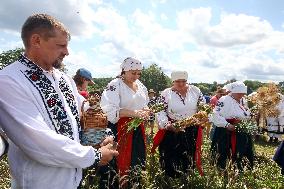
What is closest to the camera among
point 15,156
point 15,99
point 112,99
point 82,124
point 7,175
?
point 15,99

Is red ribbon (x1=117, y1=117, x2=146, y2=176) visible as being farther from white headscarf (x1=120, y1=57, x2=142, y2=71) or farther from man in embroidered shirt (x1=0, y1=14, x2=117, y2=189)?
man in embroidered shirt (x1=0, y1=14, x2=117, y2=189)

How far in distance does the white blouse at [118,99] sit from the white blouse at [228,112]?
2.23 m

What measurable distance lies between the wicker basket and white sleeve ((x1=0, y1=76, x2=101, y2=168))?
1.65 ft

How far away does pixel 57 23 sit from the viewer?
2.53 metres

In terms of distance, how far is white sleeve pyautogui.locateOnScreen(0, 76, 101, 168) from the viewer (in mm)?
2244

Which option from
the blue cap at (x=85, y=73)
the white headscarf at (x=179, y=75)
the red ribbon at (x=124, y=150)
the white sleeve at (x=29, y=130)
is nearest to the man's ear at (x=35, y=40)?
the white sleeve at (x=29, y=130)

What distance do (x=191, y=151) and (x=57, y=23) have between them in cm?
457

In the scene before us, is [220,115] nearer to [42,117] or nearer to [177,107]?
[177,107]

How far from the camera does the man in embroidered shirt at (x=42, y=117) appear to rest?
226 cm

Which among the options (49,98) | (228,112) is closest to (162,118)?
(228,112)

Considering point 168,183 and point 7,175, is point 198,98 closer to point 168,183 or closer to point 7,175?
point 168,183

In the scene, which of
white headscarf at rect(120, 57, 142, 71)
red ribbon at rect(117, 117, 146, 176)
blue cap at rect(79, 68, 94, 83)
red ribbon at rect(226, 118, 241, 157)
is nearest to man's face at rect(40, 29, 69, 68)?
white headscarf at rect(120, 57, 142, 71)

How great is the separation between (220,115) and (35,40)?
549 cm

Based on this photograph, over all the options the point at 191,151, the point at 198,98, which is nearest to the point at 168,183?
the point at 191,151
